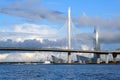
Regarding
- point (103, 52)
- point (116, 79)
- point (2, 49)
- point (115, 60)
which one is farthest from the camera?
point (115, 60)

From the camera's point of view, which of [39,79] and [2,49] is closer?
[39,79]

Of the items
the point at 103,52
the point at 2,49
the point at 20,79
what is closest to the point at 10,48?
the point at 2,49

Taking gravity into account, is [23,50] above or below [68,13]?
below

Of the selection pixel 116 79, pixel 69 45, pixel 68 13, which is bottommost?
pixel 116 79

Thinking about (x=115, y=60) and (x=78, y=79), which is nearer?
(x=78, y=79)

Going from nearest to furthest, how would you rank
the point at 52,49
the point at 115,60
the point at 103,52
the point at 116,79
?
the point at 116,79, the point at 52,49, the point at 103,52, the point at 115,60

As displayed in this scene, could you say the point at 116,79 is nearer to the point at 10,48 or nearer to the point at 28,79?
the point at 28,79

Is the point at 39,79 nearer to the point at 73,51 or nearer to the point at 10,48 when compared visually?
the point at 10,48

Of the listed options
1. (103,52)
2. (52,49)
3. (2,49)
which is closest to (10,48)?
(2,49)

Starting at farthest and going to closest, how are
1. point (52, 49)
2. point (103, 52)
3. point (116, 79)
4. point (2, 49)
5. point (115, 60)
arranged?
point (115, 60), point (103, 52), point (52, 49), point (2, 49), point (116, 79)

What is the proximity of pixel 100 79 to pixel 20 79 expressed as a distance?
1039cm

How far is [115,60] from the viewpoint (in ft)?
623

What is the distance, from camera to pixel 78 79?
2438 inches

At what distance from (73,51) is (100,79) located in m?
92.5
